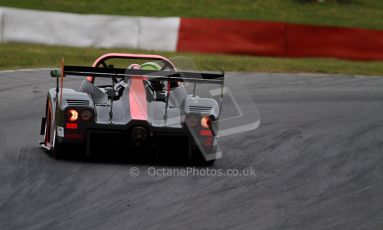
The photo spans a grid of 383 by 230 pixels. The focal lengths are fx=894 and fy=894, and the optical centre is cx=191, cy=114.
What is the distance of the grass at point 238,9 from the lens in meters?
25.2

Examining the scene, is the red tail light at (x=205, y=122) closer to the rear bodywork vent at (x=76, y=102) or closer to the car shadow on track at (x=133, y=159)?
the car shadow on track at (x=133, y=159)

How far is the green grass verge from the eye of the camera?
60.5 ft

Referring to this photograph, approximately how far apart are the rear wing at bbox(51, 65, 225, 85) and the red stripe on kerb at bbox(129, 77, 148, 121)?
8.6 inches

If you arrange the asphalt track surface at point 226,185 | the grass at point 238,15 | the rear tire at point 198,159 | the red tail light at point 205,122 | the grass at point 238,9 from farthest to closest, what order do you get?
the grass at point 238,9
the grass at point 238,15
the rear tire at point 198,159
the red tail light at point 205,122
the asphalt track surface at point 226,185

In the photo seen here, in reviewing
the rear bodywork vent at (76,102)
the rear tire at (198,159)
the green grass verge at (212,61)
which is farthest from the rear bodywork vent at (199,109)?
the green grass verge at (212,61)

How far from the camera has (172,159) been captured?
9.48 m

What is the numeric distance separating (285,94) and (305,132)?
344 centimetres

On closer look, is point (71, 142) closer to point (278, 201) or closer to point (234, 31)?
point (278, 201)

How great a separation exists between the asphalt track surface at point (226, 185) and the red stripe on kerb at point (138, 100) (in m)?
0.53

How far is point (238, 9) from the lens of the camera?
26.2 metres

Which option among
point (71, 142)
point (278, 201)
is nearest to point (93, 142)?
point (71, 142)

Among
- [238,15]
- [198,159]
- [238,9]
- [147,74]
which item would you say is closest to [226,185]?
[198,159]

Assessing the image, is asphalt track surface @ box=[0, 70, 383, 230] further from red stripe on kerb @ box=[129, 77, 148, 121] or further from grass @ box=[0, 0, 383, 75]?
grass @ box=[0, 0, 383, 75]

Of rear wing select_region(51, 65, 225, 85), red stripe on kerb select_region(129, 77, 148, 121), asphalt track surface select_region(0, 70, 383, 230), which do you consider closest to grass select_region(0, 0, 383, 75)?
asphalt track surface select_region(0, 70, 383, 230)
